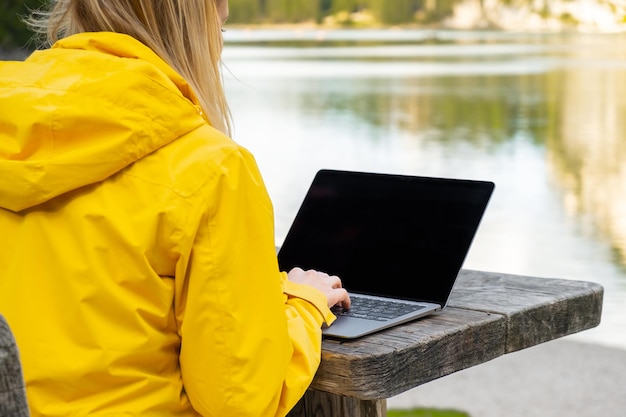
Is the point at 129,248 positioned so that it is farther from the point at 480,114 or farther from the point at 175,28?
the point at 480,114

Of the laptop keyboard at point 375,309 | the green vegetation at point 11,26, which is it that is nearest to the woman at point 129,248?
the laptop keyboard at point 375,309

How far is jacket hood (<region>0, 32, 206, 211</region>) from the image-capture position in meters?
1.07

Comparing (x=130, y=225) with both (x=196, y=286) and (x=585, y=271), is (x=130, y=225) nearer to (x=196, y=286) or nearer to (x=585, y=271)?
(x=196, y=286)

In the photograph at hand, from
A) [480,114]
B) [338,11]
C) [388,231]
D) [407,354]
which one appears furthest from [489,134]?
[338,11]

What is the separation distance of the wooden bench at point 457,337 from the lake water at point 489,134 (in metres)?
0.41

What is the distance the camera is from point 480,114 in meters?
14.8

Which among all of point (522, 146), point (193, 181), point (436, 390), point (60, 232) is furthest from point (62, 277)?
point (522, 146)

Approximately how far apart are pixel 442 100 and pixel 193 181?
1576cm

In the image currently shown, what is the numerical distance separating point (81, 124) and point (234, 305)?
0.24 m

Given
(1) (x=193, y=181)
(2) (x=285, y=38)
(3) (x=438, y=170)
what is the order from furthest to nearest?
1. (2) (x=285, y=38)
2. (3) (x=438, y=170)
3. (1) (x=193, y=181)

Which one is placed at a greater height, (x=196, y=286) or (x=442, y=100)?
(x=196, y=286)

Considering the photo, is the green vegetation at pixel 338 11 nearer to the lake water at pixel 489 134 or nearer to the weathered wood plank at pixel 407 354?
the lake water at pixel 489 134

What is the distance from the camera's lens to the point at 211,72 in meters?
1.25

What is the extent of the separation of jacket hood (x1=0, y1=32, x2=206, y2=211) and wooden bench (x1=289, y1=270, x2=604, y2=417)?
1.13ft
